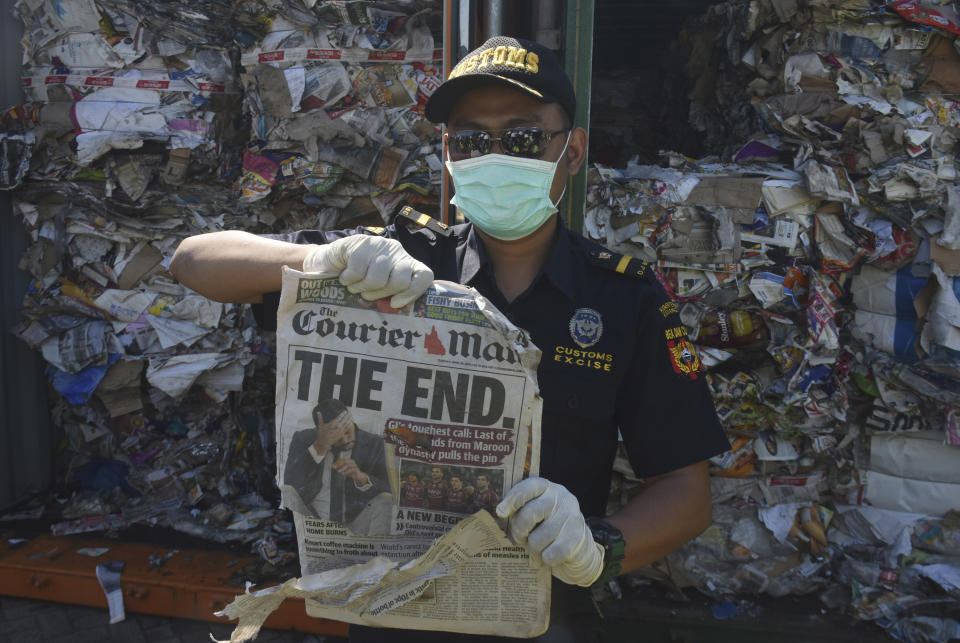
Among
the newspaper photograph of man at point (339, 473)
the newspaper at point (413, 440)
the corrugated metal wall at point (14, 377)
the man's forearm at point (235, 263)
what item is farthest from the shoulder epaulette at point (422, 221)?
the corrugated metal wall at point (14, 377)

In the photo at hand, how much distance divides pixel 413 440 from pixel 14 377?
3370mm

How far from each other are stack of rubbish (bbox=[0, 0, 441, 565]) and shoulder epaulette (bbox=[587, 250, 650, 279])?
1.89m

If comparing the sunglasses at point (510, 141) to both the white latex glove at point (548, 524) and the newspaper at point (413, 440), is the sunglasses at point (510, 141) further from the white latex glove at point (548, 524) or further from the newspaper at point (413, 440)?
the white latex glove at point (548, 524)

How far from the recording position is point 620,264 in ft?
4.98

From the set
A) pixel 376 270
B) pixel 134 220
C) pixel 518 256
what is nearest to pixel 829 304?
pixel 518 256

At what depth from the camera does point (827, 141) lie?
9.87 feet

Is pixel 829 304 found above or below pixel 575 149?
below

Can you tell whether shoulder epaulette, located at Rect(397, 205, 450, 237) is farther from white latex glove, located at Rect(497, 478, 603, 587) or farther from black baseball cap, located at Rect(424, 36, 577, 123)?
white latex glove, located at Rect(497, 478, 603, 587)

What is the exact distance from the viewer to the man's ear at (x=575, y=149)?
164cm

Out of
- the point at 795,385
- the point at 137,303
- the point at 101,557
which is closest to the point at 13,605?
the point at 101,557

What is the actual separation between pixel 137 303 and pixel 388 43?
185 centimetres

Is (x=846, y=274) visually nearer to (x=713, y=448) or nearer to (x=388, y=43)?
(x=713, y=448)

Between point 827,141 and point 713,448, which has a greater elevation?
point 827,141

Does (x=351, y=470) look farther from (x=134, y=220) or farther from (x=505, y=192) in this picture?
(x=134, y=220)
